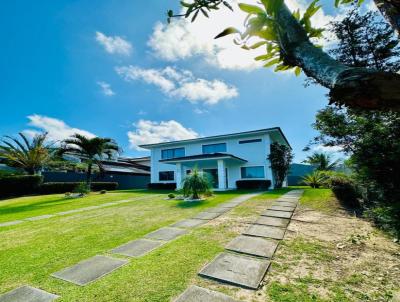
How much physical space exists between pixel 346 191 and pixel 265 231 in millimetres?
5529

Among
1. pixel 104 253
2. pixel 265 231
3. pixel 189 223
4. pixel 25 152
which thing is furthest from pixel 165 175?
pixel 104 253

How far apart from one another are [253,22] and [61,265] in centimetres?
461

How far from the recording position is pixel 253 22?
1.21m

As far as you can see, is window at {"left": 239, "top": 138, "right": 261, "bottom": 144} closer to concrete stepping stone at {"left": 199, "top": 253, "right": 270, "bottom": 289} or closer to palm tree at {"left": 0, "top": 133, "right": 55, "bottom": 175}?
concrete stepping stone at {"left": 199, "top": 253, "right": 270, "bottom": 289}

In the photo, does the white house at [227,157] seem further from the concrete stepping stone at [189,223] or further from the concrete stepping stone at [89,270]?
the concrete stepping stone at [89,270]

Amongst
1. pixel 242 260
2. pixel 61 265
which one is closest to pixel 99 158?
pixel 61 265

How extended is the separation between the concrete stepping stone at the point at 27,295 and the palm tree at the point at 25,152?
2051 cm

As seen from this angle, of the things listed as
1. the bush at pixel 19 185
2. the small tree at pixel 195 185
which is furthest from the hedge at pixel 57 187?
the small tree at pixel 195 185

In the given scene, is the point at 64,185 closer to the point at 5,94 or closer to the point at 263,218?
the point at 5,94

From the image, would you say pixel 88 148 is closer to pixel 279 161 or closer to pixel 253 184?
pixel 253 184

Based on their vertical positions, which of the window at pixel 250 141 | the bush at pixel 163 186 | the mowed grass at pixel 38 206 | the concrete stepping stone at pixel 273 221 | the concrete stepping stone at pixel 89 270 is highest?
the window at pixel 250 141

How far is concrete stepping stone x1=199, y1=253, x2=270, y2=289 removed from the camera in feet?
9.34

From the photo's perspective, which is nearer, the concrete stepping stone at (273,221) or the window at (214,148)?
the concrete stepping stone at (273,221)

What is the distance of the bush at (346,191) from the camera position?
26.0 feet
